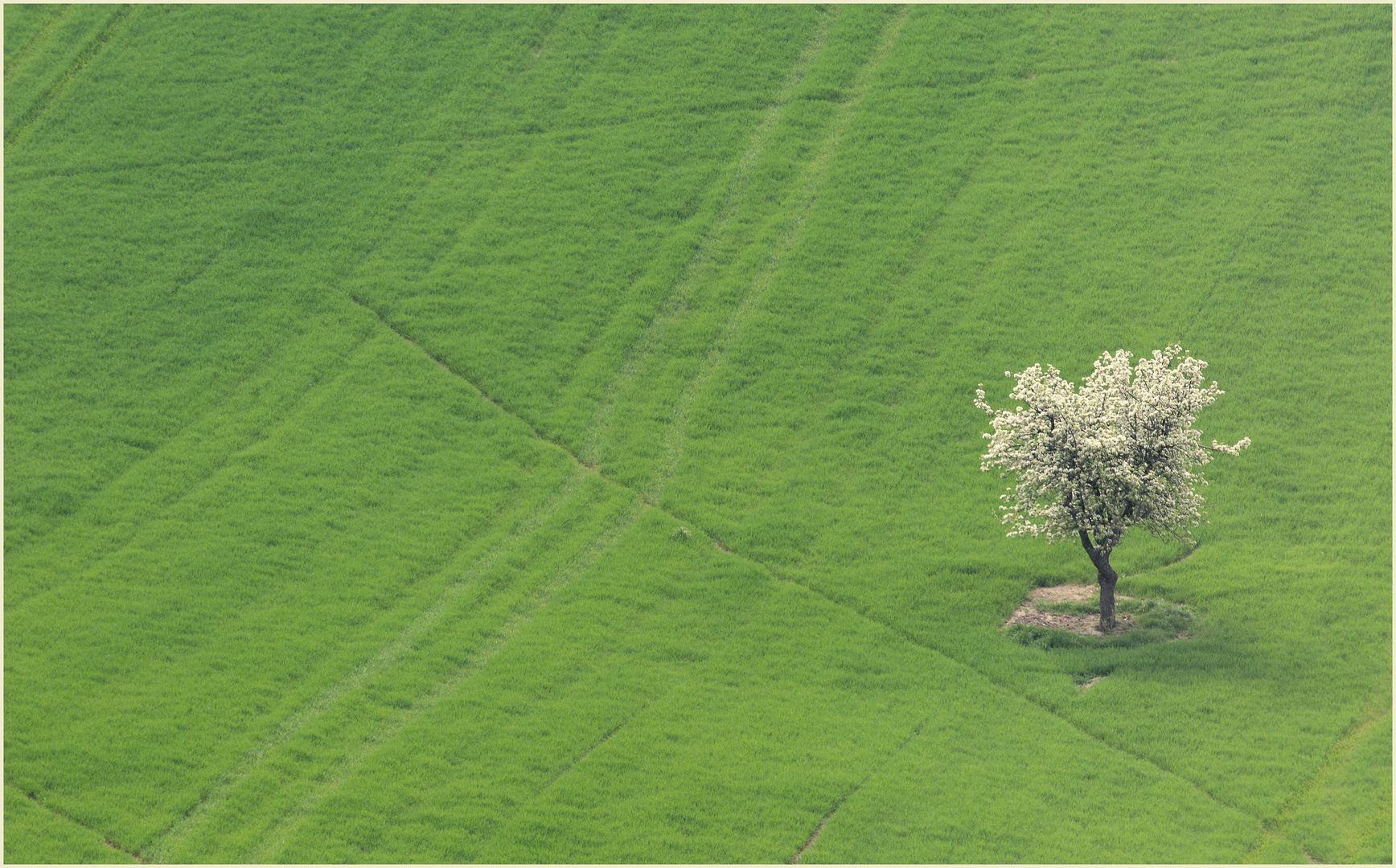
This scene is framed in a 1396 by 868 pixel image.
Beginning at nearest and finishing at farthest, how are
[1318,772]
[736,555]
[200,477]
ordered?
[1318,772], [736,555], [200,477]

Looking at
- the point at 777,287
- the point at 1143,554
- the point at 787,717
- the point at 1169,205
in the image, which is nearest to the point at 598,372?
the point at 777,287

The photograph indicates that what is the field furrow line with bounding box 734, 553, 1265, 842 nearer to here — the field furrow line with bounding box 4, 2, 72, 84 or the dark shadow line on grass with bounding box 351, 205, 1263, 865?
the dark shadow line on grass with bounding box 351, 205, 1263, 865

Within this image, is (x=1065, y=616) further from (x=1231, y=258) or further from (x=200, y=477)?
(x=200, y=477)

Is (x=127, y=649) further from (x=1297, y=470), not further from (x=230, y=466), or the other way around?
(x=1297, y=470)

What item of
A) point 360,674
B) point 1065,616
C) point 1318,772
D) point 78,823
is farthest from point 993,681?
point 78,823

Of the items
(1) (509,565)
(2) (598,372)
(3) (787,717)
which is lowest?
(3) (787,717)

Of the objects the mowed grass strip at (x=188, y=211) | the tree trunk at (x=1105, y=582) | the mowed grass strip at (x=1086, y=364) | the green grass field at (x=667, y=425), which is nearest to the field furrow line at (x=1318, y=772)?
the green grass field at (x=667, y=425)

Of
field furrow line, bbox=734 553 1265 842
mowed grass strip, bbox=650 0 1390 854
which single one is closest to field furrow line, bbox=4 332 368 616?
mowed grass strip, bbox=650 0 1390 854
